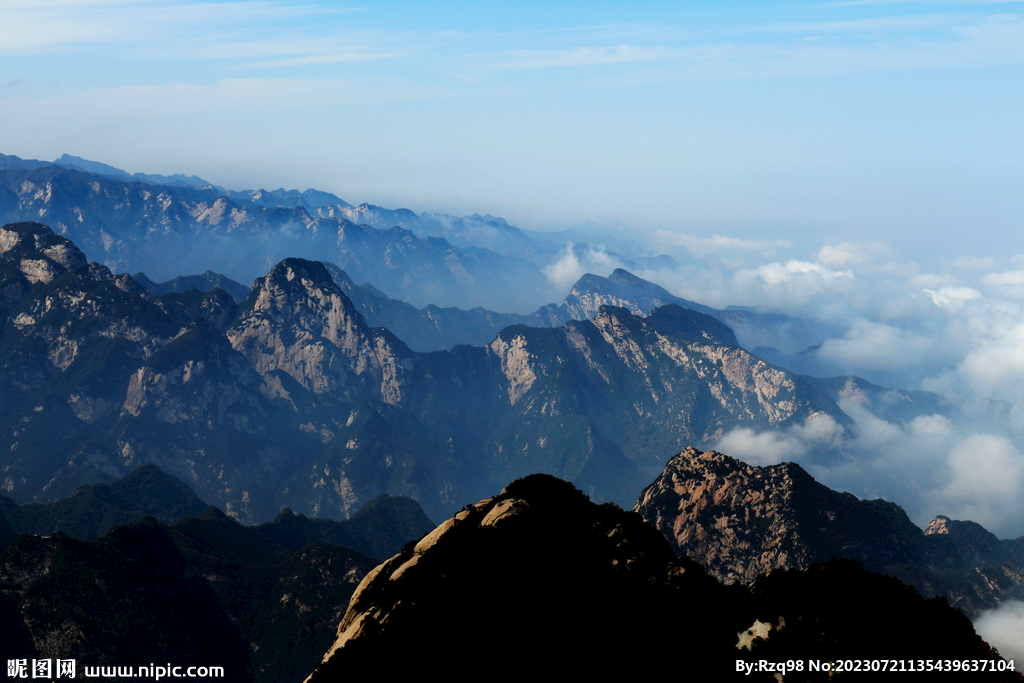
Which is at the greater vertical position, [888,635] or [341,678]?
[888,635]

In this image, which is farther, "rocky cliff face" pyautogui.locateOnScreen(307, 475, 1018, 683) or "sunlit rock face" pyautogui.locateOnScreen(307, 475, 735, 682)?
"sunlit rock face" pyautogui.locateOnScreen(307, 475, 735, 682)

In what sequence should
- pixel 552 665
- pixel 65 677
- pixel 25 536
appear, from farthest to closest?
pixel 25 536 < pixel 65 677 < pixel 552 665

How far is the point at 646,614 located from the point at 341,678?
33.3 metres

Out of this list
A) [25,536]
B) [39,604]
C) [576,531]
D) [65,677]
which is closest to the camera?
[576,531]

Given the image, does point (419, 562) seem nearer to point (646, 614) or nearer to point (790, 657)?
point (646, 614)

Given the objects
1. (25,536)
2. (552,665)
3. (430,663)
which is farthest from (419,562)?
(25,536)

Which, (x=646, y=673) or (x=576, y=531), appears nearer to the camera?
(x=646, y=673)

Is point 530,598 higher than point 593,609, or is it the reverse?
point 593,609

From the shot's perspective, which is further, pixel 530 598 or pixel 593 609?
pixel 530 598

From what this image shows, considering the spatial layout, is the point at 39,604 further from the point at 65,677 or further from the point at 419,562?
the point at 419,562

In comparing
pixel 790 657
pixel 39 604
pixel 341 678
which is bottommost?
pixel 39 604

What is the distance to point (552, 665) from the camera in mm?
72188

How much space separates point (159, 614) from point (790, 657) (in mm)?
181236

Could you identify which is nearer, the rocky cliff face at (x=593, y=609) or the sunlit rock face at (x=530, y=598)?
the rocky cliff face at (x=593, y=609)
